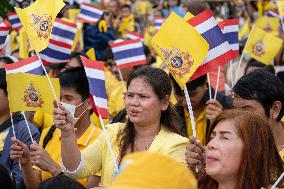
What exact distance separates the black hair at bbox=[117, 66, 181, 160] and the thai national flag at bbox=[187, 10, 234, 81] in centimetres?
30

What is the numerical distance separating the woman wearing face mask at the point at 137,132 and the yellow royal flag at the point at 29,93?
0.59m

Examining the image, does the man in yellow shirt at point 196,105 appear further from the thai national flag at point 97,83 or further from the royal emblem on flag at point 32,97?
the royal emblem on flag at point 32,97

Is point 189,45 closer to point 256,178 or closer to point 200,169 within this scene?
point 200,169

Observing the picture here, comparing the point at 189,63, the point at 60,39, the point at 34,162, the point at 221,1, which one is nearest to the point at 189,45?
the point at 189,63

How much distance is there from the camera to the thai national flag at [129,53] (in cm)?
823

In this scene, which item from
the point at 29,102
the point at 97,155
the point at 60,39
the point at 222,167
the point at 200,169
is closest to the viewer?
the point at 222,167

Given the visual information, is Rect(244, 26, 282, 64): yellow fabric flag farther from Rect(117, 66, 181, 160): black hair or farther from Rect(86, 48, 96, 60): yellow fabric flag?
Rect(117, 66, 181, 160): black hair

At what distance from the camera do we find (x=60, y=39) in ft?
24.6

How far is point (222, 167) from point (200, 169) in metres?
0.58

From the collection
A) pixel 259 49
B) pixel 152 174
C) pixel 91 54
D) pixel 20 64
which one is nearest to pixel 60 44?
pixel 91 54

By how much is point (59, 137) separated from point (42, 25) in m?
0.83

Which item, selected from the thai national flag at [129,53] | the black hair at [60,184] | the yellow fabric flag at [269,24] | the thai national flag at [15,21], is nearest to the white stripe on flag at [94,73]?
the black hair at [60,184]

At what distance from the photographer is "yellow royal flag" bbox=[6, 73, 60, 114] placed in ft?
16.4

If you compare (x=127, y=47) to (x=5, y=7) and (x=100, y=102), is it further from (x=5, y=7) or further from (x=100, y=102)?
(x=100, y=102)
